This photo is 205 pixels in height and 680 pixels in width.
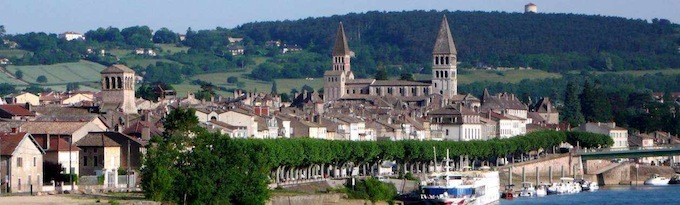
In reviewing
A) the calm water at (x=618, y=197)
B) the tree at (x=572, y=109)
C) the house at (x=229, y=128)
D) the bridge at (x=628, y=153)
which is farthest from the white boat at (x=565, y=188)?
the tree at (x=572, y=109)

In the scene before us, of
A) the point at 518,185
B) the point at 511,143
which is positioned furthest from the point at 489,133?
the point at 518,185

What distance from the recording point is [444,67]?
7234 inches

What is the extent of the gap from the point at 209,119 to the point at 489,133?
4203cm

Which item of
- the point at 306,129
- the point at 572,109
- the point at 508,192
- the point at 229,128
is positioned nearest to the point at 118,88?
the point at 229,128

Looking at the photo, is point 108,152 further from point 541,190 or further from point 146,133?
point 541,190

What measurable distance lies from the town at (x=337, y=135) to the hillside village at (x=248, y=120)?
84mm

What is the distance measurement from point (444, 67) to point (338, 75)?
36.3ft

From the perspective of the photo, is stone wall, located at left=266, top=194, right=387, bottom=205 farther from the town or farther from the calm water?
the calm water

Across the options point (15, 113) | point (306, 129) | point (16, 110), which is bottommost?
point (306, 129)

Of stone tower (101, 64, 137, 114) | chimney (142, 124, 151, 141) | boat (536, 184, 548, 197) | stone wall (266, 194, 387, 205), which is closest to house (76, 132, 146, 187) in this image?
chimney (142, 124, 151, 141)

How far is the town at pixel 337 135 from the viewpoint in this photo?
6869 centimetres

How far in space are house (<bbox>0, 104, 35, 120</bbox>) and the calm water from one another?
24618 mm

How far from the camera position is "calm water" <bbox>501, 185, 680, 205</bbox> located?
9712 centimetres

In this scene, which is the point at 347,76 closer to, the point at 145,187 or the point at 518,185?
the point at 518,185
